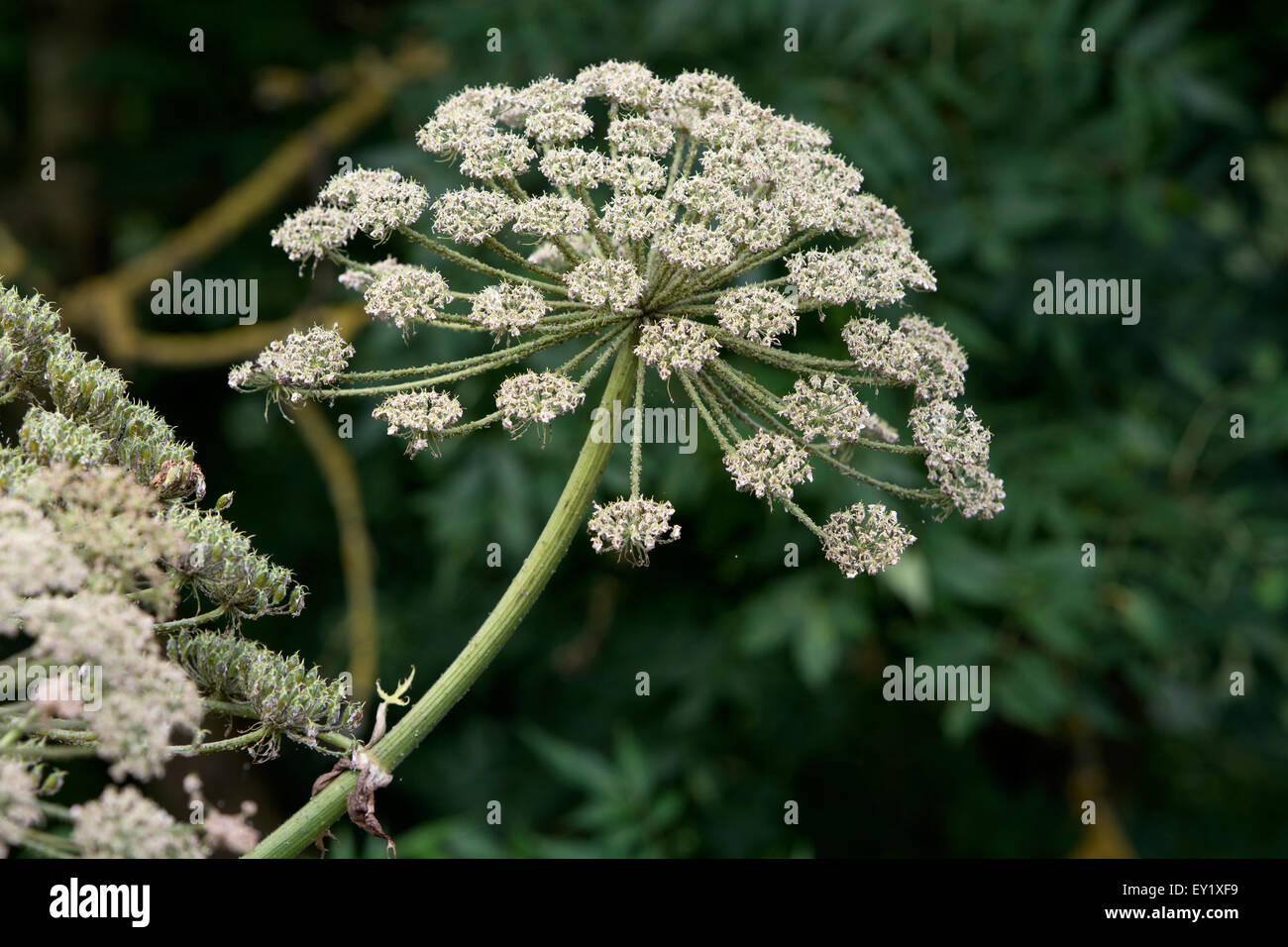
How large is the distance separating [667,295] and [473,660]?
88cm

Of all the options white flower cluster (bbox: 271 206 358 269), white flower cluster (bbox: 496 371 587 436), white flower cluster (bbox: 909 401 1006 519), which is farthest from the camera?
white flower cluster (bbox: 271 206 358 269)

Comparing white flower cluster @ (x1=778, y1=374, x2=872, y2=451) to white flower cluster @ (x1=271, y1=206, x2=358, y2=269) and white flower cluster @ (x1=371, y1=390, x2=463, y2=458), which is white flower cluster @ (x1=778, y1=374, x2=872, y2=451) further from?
white flower cluster @ (x1=271, y1=206, x2=358, y2=269)

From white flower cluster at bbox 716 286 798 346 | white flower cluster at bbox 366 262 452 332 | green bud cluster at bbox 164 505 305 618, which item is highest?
white flower cluster at bbox 366 262 452 332

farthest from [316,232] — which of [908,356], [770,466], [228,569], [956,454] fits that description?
[956,454]

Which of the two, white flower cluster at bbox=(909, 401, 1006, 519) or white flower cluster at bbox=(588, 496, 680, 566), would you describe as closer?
white flower cluster at bbox=(588, 496, 680, 566)

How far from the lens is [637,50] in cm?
634

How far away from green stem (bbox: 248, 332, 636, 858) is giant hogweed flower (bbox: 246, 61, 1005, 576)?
87 millimetres

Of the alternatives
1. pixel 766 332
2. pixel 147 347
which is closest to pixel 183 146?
pixel 147 347

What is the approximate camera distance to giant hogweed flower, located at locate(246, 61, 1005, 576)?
2.37 m

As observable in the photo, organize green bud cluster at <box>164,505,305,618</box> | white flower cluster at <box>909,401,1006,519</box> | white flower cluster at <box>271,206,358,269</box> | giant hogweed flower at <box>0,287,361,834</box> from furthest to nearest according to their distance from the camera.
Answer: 1. white flower cluster at <box>271,206,358,269</box>
2. white flower cluster at <box>909,401,1006,519</box>
3. green bud cluster at <box>164,505,305,618</box>
4. giant hogweed flower at <box>0,287,361,834</box>

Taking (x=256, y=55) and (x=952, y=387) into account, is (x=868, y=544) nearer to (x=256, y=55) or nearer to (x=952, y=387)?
(x=952, y=387)

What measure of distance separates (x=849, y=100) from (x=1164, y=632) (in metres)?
3.39

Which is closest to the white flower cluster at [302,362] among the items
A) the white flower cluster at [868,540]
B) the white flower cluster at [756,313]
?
the white flower cluster at [756,313]

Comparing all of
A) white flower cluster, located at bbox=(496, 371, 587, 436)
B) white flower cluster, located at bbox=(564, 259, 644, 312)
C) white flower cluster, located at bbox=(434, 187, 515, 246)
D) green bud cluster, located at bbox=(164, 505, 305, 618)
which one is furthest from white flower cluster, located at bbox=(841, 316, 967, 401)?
green bud cluster, located at bbox=(164, 505, 305, 618)
